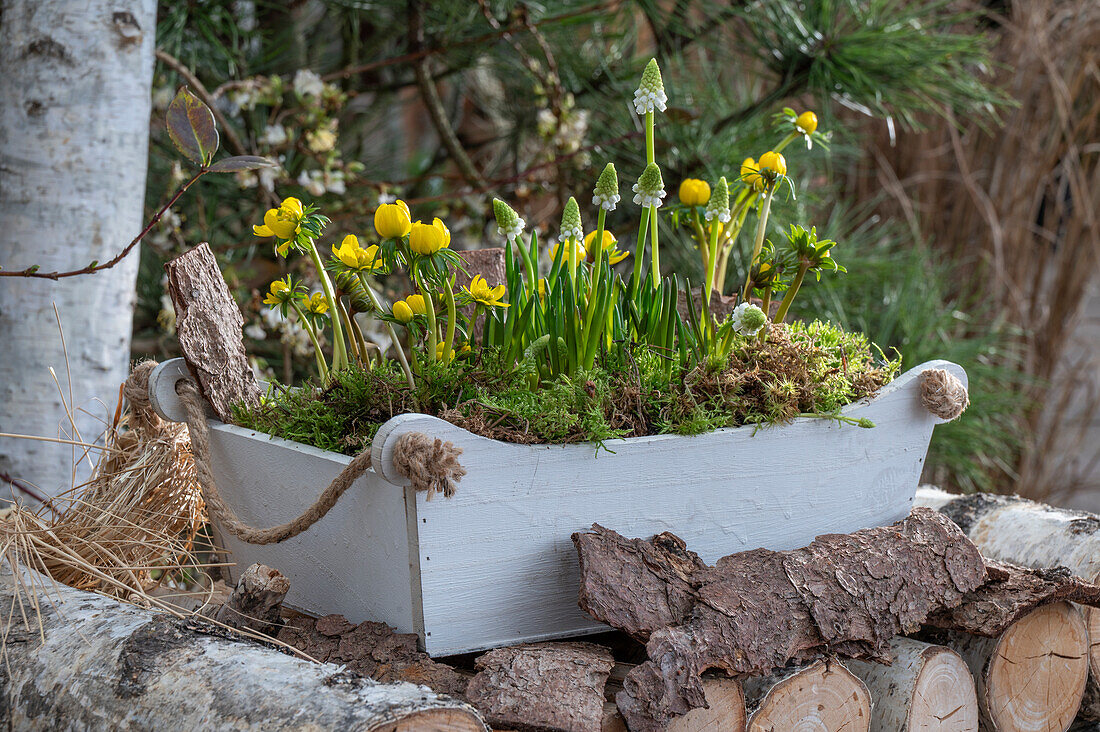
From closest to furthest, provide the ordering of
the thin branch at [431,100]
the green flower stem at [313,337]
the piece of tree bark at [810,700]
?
the piece of tree bark at [810,700], the green flower stem at [313,337], the thin branch at [431,100]

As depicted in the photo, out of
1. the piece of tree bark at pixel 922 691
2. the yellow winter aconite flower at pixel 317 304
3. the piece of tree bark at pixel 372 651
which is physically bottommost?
the piece of tree bark at pixel 922 691

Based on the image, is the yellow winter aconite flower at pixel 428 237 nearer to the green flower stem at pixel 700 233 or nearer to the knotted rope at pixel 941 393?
the green flower stem at pixel 700 233

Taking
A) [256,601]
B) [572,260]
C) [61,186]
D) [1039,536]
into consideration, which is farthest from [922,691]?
[61,186]

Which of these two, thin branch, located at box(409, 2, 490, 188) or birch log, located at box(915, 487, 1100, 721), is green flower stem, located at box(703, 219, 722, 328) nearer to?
birch log, located at box(915, 487, 1100, 721)

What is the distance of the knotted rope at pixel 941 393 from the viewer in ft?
3.28

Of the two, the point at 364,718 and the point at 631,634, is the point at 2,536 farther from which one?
the point at 631,634

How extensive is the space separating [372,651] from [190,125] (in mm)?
514

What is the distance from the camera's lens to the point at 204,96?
Result: 59.4 inches

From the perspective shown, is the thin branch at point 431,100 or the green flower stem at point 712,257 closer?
the green flower stem at point 712,257

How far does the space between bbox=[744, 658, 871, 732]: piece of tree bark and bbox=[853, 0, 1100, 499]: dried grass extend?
1.58 meters

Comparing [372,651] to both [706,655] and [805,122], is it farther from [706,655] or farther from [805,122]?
[805,122]

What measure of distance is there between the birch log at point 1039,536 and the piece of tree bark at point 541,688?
2.27 feet

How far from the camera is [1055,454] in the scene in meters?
2.56

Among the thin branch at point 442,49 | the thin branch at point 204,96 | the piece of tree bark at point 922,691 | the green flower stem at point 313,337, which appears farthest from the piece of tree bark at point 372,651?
the thin branch at point 442,49
